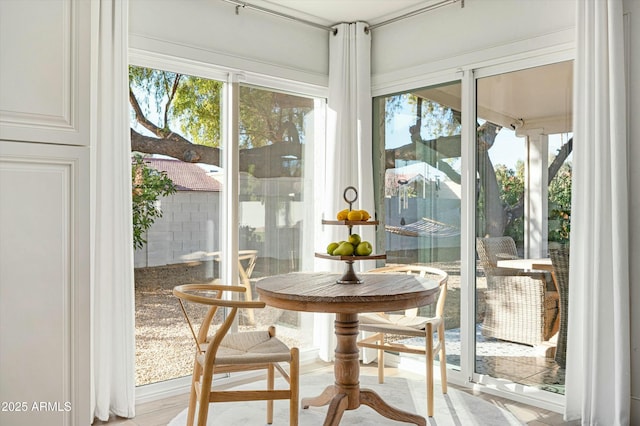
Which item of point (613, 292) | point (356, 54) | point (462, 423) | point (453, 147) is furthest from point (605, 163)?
point (356, 54)

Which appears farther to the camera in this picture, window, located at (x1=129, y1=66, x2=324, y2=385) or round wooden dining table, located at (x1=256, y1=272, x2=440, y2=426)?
window, located at (x1=129, y1=66, x2=324, y2=385)

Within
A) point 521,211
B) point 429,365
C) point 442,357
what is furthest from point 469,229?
point 429,365

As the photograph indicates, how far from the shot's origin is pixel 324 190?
448cm

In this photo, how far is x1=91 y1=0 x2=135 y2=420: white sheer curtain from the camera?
310 centimetres

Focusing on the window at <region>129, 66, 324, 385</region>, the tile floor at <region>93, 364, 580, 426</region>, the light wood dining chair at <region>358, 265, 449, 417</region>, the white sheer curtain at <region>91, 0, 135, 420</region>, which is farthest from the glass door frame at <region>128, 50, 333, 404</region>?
the light wood dining chair at <region>358, 265, 449, 417</region>

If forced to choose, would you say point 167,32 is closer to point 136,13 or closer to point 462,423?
point 136,13

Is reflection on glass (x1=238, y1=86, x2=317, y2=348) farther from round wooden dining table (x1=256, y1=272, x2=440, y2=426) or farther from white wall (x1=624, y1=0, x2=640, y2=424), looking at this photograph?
white wall (x1=624, y1=0, x2=640, y2=424)

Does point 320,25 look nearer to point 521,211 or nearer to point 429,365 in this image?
point 521,211

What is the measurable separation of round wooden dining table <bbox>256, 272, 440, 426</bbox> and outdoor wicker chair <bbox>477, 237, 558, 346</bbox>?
2.64ft

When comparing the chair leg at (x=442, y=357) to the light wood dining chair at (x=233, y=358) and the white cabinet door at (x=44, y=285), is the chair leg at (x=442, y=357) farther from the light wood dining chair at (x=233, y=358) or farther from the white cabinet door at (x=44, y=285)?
the white cabinet door at (x=44, y=285)

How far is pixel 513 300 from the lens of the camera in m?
3.56

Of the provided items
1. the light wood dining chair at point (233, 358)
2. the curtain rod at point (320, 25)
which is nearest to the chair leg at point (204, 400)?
the light wood dining chair at point (233, 358)

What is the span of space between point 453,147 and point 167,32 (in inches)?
83.0

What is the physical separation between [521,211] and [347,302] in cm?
163
